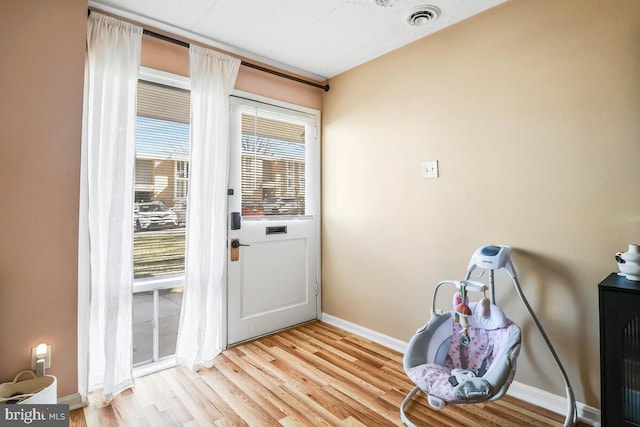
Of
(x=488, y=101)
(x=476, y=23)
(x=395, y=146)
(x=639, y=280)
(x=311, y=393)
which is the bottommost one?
(x=311, y=393)

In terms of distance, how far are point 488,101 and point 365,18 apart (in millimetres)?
1019

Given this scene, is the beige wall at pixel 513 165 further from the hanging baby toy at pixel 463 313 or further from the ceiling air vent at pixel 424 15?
the hanging baby toy at pixel 463 313

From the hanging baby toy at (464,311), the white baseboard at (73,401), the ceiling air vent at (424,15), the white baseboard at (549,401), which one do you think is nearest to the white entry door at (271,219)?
the white baseboard at (73,401)

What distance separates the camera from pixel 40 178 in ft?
6.07

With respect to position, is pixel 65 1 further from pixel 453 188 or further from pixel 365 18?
pixel 453 188

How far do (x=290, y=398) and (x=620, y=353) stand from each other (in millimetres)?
1722

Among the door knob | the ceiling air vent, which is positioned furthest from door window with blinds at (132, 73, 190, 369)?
the ceiling air vent

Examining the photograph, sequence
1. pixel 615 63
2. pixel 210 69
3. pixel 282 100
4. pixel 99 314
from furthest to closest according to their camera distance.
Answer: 1. pixel 282 100
2. pixel 210 69
3. pixel 99 314
4. pixel 615 63

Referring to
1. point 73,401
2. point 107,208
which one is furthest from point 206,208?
point 73,401

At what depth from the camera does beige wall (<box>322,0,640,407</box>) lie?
1.77m

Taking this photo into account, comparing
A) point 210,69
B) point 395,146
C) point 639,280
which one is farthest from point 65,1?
point 639,280

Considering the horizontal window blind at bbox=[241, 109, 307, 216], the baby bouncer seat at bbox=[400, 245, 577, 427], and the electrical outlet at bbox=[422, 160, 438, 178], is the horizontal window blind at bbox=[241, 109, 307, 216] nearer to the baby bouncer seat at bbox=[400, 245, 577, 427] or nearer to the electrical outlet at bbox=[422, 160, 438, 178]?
→ the electrical outlet at bbox=[422, 160, 438, 178]

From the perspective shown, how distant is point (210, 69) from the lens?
2.57 meters

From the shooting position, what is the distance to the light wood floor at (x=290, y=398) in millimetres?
1863
